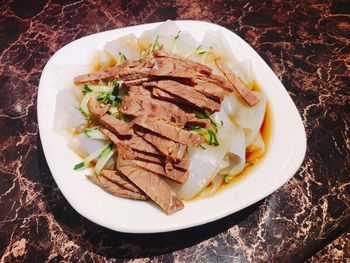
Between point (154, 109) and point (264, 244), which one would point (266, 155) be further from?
point (154, 109)

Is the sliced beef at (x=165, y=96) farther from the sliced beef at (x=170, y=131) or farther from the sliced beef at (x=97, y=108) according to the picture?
the sliced beef at (x=97, y=108)

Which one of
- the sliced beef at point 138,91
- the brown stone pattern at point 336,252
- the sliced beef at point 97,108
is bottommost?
the brown stone pattern at point 336,252

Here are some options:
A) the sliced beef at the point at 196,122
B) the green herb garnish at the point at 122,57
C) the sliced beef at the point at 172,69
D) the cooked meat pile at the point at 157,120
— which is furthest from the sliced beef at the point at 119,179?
the green herb garnish at the point at 122,57

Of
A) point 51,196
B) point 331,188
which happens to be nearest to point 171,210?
point 51,196

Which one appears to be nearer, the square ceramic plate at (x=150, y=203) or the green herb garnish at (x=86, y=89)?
the square ceramic plate at (x=150, y=203)

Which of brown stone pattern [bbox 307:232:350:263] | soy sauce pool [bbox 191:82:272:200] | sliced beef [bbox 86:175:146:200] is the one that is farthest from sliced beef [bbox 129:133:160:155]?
brown stone pattern [bbox 307:232:350:263]

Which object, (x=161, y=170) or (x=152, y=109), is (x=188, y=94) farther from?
(x=161, y=170)

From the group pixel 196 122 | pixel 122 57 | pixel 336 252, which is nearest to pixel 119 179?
pixel 196 122
